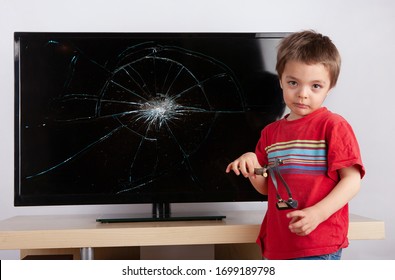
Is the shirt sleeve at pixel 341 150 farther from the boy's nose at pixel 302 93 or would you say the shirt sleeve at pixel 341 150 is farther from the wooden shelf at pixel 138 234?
the wooden shelf at pixel 138 234

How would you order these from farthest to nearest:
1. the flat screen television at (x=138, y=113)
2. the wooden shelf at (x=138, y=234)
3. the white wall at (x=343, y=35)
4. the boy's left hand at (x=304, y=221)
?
the white wall at (x=343, y=35) < the flat screen television at (x=138, y=113) < the wooden shelf at (x=138, y=234) < the boy's left hand at (x=304, y=221)

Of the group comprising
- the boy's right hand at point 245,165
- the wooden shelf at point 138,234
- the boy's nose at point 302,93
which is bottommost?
the wooden shelf at point 138,234

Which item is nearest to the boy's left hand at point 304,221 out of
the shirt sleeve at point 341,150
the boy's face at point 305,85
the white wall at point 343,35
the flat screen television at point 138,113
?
the shirt sleeve at point 341,150

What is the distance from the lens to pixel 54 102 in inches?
78.3

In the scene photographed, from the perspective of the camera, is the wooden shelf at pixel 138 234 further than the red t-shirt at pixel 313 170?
Yes

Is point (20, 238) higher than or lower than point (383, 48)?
lower

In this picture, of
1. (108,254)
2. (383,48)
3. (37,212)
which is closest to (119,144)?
(108,254)

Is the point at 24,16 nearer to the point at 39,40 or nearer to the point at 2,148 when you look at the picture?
the point at 39,40

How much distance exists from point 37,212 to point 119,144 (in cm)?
58

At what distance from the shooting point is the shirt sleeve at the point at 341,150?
1426 mm

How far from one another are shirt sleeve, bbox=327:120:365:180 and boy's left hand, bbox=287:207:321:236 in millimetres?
129

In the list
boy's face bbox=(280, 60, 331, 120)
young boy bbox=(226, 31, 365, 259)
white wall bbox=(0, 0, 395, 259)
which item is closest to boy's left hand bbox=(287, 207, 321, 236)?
young boy bbox=(226, 31, 365, 259)

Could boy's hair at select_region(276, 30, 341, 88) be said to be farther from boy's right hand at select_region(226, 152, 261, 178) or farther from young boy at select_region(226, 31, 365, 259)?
boy's right hand at select_region(226, 152, 261, 178)
